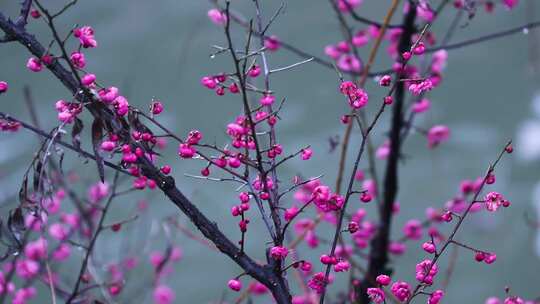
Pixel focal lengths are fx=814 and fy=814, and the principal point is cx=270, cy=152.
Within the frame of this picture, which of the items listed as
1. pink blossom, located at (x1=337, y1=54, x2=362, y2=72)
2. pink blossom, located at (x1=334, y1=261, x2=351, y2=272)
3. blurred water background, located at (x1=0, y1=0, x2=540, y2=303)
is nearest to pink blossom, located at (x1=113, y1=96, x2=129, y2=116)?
pink blossom, located at (x1=334, y1=261, x2=351, y2=272)

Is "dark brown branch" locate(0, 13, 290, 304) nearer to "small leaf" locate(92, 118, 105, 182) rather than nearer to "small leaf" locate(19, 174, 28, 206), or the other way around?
"small leaf" locate(92, 118, 105, 182)

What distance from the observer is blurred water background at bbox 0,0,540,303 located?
3955 millimetres

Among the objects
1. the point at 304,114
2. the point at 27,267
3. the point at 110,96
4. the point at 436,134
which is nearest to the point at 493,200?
the point at 110,96

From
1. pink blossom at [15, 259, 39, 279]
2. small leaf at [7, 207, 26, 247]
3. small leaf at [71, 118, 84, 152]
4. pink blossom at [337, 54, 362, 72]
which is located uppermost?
pink blossom at [337, 54, 362, 72]

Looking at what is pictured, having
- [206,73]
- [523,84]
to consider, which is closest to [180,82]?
[206,73]

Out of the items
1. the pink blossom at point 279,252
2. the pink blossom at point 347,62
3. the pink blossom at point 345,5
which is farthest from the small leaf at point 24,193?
the pink blossom at point 347,62

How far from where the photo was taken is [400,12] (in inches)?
181

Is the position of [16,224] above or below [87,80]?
below

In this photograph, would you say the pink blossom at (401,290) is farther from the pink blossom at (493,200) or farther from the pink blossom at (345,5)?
the pink blossom at (345,5)

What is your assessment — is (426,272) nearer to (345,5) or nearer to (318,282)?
(318,282)

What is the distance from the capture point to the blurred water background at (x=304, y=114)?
396cm

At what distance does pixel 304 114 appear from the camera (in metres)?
4.63

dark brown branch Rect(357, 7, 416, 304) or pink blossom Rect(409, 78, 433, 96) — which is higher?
dark brown branch Rect(357, 7, 416, 304)

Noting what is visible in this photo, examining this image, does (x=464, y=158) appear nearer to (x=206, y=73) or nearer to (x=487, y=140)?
(x=487, y=140)
